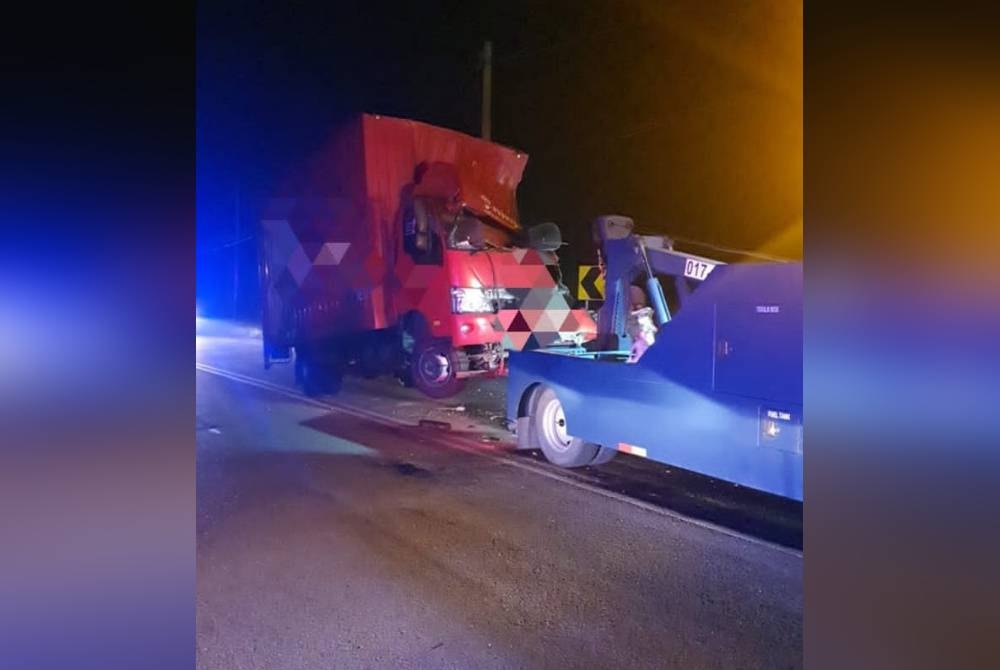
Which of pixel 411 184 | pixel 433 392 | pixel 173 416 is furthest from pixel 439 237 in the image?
pixel 173 416

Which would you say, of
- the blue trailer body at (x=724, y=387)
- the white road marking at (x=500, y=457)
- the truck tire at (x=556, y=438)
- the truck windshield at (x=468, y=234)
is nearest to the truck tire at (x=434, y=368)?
the white road marking at (x=500, y=457)

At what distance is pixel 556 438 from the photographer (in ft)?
22.2

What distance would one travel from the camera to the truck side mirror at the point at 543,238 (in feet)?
34.6

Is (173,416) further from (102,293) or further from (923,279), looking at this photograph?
(923,279)

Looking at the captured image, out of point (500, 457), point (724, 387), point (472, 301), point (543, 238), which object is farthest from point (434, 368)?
point (724, 387)

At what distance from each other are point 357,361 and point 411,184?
8.09ft

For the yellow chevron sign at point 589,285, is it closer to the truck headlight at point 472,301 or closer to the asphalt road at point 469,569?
the truck headlight at point 472,301

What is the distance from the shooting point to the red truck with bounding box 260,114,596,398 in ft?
31.6

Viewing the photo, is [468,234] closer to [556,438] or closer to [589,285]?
[589,285]

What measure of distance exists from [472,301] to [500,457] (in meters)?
2.84

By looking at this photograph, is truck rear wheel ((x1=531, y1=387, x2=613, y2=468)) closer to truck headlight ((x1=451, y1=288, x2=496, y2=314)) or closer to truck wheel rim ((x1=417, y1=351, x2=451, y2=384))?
truck headlight ((x1=451, y1=288, x2=496, y2=314))

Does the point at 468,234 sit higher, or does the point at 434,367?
the point at 468,234

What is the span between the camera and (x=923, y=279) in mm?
1761

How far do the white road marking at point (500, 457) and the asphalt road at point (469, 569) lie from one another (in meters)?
0.03
